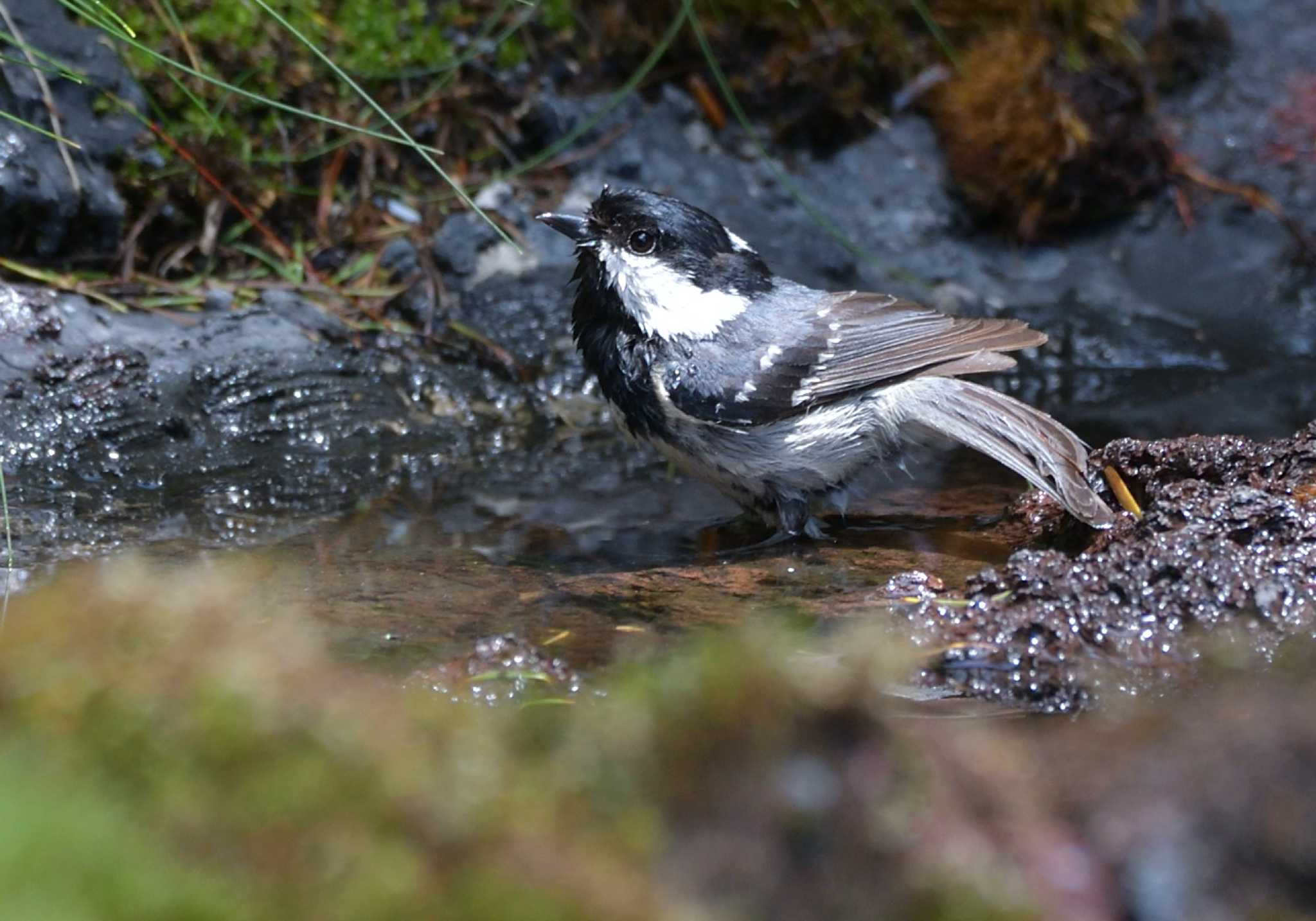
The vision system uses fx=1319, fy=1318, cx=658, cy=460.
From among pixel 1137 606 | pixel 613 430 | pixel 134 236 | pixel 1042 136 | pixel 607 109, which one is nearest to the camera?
pixel 1137 606

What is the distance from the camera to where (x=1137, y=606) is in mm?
2992

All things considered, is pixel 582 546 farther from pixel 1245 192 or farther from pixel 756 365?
pixel 1245 192

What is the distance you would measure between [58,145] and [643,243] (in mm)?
2281

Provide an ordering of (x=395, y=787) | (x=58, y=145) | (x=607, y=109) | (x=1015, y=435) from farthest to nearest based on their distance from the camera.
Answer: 1. (x=607, y=109)
2. (x=58, y=145)
3. (x=1015, y=435)
4. (x=395, y=787)

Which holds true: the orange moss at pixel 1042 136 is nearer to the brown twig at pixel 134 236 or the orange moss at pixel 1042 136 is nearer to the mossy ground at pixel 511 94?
the mossy ground at pixel 511 94

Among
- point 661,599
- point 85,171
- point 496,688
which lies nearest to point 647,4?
point 85,171

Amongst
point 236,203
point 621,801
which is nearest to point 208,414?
point 236,203

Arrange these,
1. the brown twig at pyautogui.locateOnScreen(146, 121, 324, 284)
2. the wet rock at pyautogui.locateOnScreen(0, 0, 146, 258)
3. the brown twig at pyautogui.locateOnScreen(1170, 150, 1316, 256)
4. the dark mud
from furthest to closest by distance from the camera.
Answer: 1. the brown twig at pyautogui.locateOnScreen(1170, 150, 1316, 256)
2. the brown twig at pyautogui.locateOnScreen(146, 121, 324, 284)
3. the wet rock at pyautogui.locateOnScreen(0, 0, 146, 258)
4. the dark mud

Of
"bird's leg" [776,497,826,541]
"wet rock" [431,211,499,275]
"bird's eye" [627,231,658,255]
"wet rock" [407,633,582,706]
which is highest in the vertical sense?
"bird's eye" [627,231,658,255]

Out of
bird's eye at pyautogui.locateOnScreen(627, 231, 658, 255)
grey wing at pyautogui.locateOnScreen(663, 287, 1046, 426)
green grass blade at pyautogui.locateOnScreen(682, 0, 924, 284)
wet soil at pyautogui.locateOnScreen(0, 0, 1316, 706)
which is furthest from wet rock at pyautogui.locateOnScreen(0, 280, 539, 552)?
green grass blade at pyautogui.locateOnScreen(682, 0, 924, 284)

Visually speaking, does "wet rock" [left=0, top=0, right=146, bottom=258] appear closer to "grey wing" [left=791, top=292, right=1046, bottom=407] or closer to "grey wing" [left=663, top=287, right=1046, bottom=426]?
"grey wing" [left=663, top=287, right=1046, bottom=426]

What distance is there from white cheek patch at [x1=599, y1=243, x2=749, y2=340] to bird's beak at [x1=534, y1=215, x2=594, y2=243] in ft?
0.29

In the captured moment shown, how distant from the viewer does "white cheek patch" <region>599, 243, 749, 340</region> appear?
14.3ft

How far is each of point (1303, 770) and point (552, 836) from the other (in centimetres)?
113
